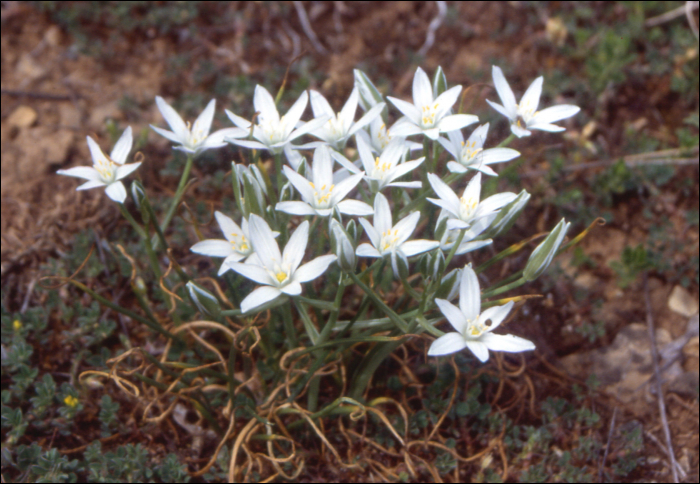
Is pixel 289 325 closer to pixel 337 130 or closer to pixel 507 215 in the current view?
pixel 337 130

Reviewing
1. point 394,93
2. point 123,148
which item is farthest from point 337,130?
point 394,93

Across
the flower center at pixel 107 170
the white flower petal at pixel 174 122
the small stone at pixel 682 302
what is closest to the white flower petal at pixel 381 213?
the white flower petal at pixel 174 122

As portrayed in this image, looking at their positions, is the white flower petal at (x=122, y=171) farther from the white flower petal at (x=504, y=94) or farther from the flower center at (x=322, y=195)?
the white flower petal at (x=504, y=94)

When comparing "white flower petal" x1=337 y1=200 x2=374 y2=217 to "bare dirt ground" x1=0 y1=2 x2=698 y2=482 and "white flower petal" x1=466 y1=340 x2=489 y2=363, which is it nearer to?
"white flower petal" x1=466 y1=340 x2=489 y2=363

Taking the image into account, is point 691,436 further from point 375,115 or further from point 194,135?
point 194,135

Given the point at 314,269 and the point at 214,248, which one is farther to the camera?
the point at 214,248
